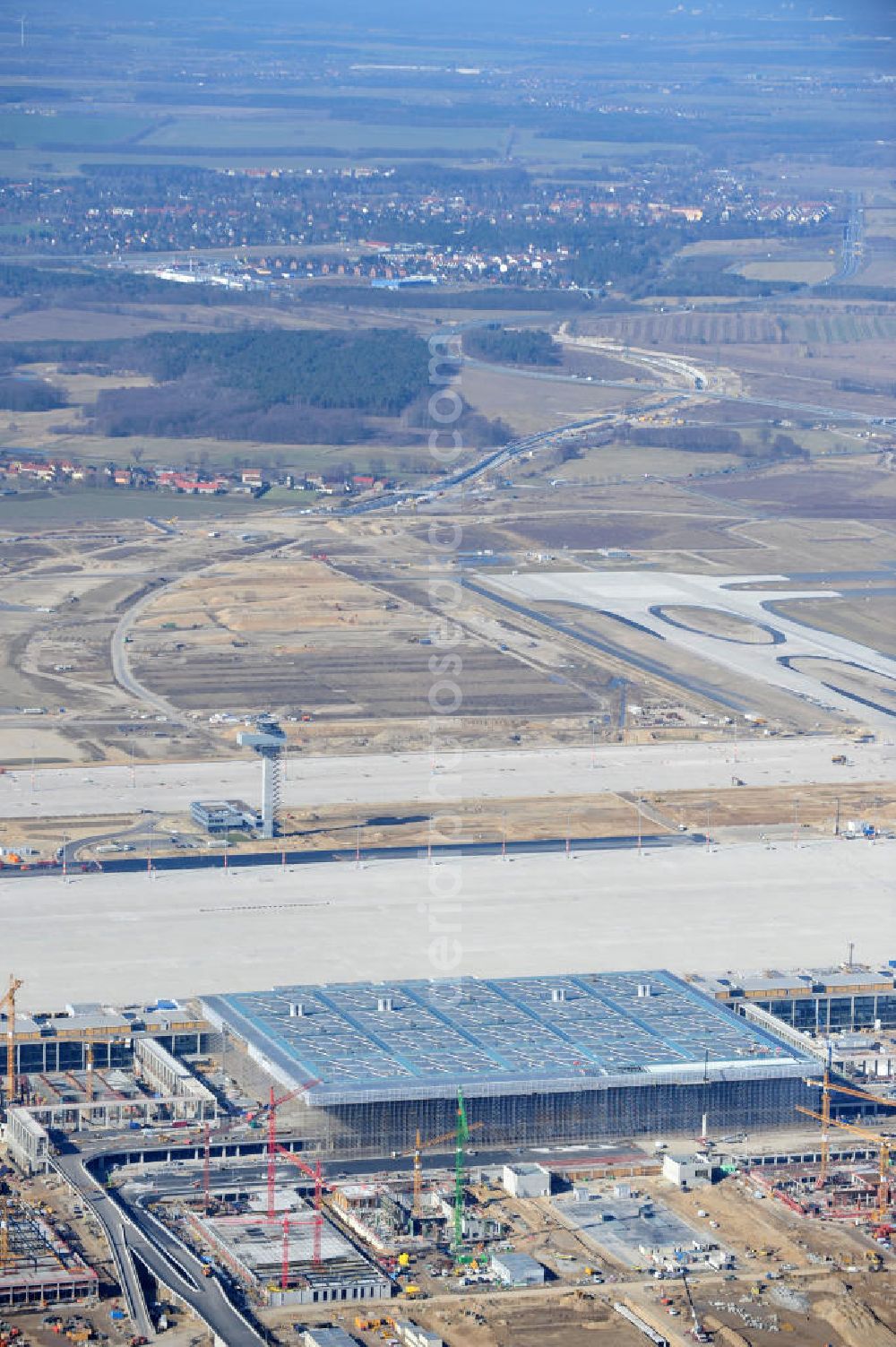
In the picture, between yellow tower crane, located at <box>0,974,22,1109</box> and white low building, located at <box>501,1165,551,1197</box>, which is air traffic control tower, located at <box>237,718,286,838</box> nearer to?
A: yellow tower crane, located at <box>0,974,22,1109</box>

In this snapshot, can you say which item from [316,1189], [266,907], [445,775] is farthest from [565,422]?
[316,1189]

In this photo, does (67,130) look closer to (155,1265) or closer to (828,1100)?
(828,1100)

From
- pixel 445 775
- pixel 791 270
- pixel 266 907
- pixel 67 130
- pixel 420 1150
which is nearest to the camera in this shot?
pixel 420 1150

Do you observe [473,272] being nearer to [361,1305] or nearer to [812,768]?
[812,768]

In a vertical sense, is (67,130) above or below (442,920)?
above

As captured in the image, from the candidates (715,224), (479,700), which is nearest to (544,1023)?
(479,700)

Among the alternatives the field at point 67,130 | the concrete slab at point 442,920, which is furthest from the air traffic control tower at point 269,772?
the field at point 67,130

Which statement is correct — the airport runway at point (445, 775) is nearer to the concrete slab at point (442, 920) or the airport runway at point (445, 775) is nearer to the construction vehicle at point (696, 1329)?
the concrete slab at point (442, 920)
